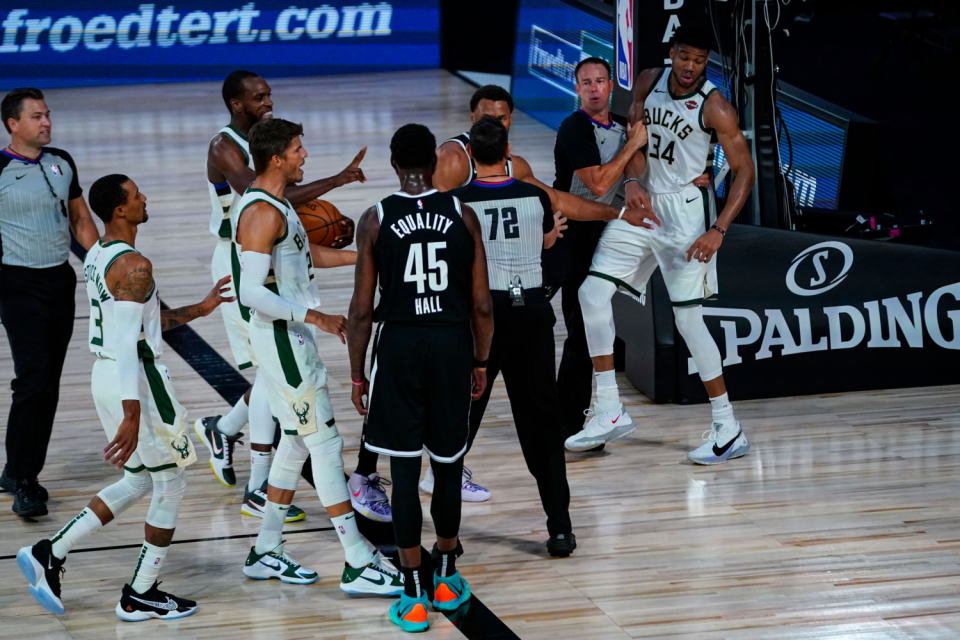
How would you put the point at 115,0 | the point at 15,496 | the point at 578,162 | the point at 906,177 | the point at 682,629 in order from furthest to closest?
the point at 115,0 < the point at 906,177 < the point at 578,162 < the point at 15,496 < the point at 682,629

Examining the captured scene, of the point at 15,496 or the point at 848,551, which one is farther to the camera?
the point at 15,496

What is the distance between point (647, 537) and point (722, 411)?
1032 millimetres

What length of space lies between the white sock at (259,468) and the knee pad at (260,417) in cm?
6

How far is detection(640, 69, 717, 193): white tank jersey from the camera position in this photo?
18.1 ft

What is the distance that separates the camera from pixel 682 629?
4102mm

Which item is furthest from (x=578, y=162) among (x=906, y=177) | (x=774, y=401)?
(x=906, y=177)

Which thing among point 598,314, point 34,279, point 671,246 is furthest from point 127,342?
point 671,246

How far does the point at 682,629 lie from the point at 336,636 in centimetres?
122

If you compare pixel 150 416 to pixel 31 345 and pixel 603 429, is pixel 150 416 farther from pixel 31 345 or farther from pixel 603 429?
pixel 603 429

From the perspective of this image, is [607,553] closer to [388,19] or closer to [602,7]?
[602,7]

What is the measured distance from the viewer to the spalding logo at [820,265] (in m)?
6.38

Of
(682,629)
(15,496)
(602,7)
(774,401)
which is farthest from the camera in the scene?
(602,7)

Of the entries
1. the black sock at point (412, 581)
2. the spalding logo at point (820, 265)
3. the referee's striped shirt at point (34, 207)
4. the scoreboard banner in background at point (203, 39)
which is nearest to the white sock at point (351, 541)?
the black sock at point (412, 581)

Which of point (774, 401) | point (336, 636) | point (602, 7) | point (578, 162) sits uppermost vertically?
point (602, 7)
